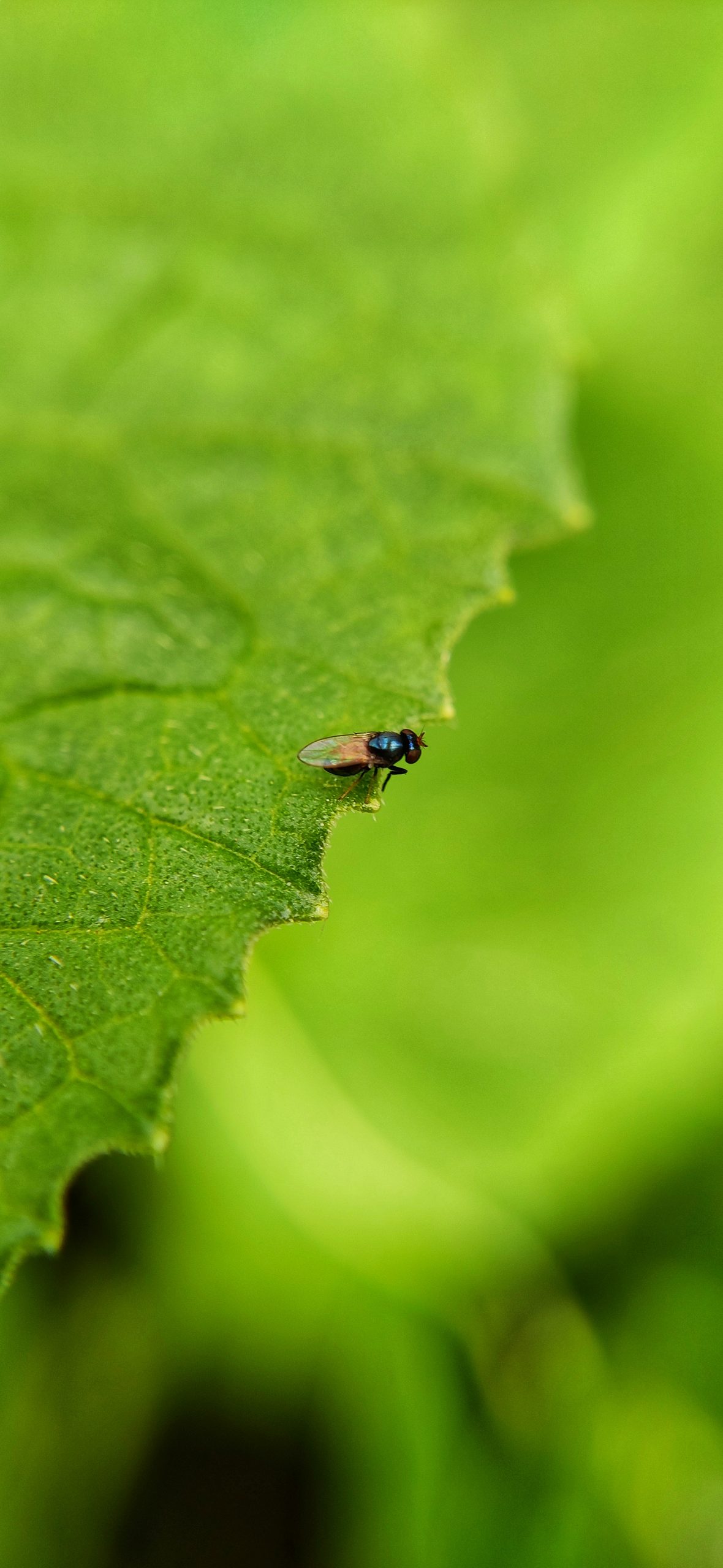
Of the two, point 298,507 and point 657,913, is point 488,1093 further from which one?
point 298,507

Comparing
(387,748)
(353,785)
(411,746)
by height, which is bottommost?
(353,785)

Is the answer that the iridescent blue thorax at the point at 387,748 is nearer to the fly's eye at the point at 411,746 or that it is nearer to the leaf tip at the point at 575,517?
the fly's eye at the point at 411,746

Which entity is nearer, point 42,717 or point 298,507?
point 42,717

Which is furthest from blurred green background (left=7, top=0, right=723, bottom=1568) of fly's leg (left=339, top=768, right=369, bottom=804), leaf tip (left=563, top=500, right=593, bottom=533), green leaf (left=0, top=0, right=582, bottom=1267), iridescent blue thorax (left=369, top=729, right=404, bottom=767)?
fly's leg (left=339, top=768, right=369, bottom=804)

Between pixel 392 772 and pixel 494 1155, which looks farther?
pixel 494 1155

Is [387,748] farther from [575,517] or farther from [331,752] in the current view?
[575,517]

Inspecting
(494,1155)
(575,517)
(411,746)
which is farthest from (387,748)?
(494,1155)

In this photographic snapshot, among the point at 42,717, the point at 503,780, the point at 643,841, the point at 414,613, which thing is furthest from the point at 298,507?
the point at 643,841
